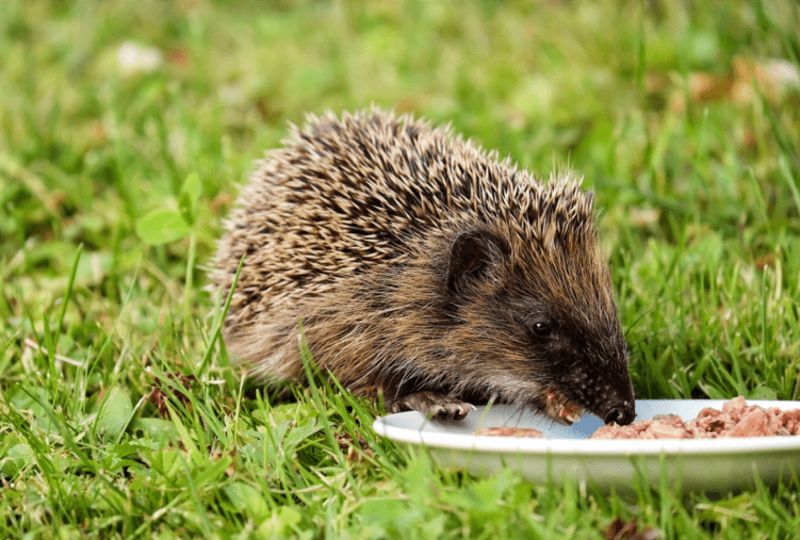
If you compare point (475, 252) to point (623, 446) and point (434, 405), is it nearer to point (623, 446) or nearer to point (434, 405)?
point (434, 405)

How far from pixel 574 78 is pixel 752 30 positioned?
1.30m

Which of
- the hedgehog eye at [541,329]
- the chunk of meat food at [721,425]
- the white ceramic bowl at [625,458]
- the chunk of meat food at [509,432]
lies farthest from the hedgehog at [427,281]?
the white ceramic bowl at [625,458]

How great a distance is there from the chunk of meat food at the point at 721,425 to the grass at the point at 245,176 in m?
0.21

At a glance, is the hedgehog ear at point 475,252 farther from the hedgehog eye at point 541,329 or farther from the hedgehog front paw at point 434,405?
the hedgehog front paw at point 434,405

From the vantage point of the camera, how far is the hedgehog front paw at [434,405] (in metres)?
3.74

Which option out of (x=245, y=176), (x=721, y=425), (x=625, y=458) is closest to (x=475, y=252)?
(x=721, y=425)

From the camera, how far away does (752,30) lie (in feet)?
20.1

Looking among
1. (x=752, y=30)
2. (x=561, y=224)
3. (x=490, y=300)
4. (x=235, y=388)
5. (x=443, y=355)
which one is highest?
(x=752, y=30)

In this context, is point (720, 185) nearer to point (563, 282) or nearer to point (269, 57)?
point (563, 282)

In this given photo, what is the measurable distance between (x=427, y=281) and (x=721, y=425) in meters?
1.25

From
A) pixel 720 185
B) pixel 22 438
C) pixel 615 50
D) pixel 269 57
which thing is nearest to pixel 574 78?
pixel 615 50

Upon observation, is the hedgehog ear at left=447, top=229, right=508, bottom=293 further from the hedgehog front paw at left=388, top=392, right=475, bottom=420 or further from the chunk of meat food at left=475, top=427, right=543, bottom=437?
the chunk of meat food at left=475, top=427, right=543, bottom=437

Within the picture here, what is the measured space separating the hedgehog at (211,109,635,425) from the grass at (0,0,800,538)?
0.27 m

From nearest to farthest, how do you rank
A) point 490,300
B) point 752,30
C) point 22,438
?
point 22,438 < point 490,300 < point 752,30
